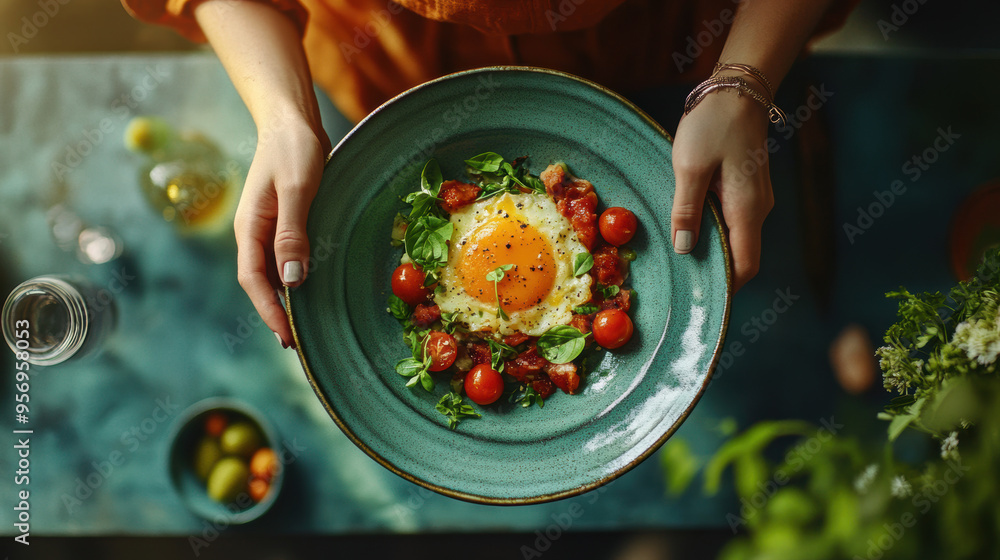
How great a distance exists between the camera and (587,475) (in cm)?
172

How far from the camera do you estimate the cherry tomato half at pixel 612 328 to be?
5.99 ft

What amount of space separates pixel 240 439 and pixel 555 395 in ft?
4.33

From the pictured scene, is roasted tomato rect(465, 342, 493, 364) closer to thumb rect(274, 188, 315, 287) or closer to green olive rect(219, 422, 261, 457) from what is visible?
thumb rect(274, 188, 315, 287)

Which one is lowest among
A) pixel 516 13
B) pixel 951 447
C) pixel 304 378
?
pixel 304 378

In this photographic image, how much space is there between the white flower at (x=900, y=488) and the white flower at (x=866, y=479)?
49 millimetres

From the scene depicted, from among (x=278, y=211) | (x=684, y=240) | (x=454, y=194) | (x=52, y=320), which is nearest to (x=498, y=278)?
(x=454, y=194)

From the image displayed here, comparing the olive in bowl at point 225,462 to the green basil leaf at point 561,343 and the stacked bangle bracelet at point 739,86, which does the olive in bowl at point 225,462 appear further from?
the stacked bangle bracelet at point 739,86

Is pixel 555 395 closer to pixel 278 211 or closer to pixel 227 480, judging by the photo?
pixel 278 211

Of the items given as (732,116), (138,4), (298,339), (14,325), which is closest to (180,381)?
(14,325)

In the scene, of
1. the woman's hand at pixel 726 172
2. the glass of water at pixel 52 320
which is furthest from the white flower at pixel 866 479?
the glass of water at pixel 52 320

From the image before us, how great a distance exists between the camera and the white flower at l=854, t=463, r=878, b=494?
5.03ft

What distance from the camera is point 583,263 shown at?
1.94 m

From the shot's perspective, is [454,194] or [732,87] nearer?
[732,87]

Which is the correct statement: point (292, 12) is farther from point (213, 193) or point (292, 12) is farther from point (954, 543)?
point (954, 543)
